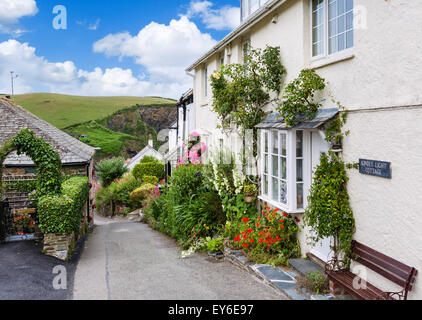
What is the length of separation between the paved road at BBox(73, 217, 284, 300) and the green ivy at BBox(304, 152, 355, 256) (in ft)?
4.47

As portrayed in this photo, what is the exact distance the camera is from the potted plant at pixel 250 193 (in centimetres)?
912

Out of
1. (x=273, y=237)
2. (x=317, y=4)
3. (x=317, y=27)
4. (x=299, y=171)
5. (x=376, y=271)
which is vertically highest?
(x=317, y=4)

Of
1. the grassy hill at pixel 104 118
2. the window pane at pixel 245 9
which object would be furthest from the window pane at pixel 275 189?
the grassy hill at pixel 104 118

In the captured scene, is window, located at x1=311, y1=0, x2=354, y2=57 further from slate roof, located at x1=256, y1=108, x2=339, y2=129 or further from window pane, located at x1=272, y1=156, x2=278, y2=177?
window pane, located at x1=272, y1=156, x2=278, y2=177

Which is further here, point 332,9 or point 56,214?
point 56,214

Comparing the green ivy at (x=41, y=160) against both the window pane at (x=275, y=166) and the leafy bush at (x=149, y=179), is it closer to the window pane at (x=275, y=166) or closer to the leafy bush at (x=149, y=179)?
the window pane at (x=275, y=166)

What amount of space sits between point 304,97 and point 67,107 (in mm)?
101148

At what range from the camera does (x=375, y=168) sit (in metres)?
5.18

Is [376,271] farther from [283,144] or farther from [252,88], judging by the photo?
[252,88]

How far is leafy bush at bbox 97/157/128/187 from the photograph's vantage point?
3011 centimetres

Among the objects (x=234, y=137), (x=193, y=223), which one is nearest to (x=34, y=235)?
(x=193, y=223)

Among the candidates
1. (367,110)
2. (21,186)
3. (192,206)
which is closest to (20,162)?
(21,186)

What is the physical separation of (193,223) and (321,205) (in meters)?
4.81

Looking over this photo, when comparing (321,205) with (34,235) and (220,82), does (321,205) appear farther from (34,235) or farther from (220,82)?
(34,235)
